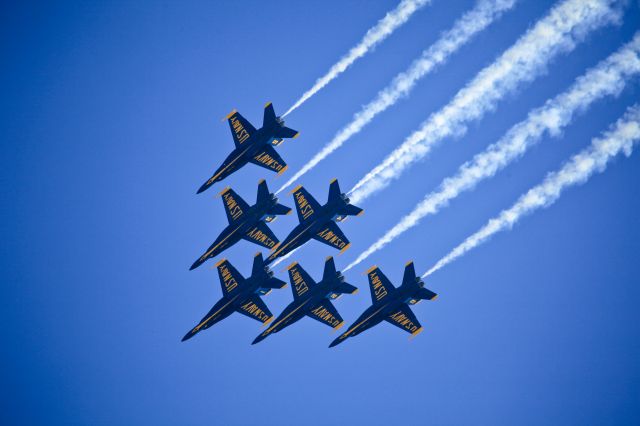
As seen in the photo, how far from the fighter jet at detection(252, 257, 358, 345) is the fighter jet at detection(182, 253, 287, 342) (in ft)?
3.37

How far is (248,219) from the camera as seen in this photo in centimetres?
5888

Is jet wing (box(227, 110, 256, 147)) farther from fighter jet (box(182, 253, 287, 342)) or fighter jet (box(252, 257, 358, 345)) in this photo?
fighter jet (box(252, 257, 358, 345))

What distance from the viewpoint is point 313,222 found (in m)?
57.3

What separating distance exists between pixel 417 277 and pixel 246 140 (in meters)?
13.3

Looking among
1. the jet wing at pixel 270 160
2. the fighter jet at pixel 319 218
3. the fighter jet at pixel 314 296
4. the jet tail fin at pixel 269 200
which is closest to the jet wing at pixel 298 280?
the fighter jet at pixel 314 296

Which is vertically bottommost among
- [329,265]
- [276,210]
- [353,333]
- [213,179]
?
[353,333]

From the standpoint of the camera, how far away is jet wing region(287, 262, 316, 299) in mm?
58469

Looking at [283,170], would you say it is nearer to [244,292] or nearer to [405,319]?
[244,292]

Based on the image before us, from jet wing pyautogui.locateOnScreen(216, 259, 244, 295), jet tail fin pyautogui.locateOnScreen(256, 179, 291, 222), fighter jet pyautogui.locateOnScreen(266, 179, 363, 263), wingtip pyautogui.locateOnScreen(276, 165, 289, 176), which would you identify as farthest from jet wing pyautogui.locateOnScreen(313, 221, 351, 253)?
jet wing pyautogui.locateOnScreen(216, 259, 244, 295)

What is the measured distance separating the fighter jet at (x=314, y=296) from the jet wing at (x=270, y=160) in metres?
6.02

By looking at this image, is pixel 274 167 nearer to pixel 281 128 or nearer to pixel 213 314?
pixel 281 128

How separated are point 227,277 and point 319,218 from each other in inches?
286

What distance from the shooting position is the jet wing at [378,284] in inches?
2253

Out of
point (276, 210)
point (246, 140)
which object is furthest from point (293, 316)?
point (246, 140)
